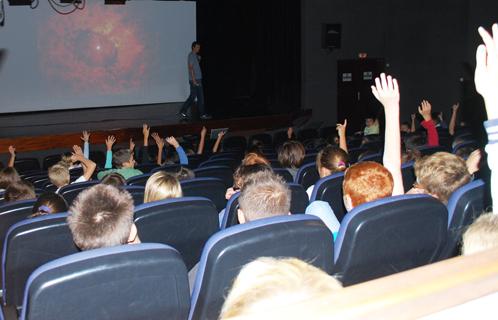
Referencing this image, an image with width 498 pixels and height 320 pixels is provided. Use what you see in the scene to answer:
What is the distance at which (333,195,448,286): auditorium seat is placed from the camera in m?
2.12

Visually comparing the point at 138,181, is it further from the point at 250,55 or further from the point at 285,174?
the point at 250,55

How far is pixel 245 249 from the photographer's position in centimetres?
188

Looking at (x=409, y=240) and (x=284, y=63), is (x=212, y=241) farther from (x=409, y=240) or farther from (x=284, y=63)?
(x=284, y=63)

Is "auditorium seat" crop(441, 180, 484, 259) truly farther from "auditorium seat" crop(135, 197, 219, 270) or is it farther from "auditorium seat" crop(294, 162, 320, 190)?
"auditorium seat" crop(294, 162, 320, 190)

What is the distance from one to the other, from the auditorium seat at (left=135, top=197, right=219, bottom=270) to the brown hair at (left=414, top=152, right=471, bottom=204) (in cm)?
111

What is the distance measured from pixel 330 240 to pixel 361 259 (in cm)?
18

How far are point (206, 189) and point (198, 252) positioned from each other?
880 mm

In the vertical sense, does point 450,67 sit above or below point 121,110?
above

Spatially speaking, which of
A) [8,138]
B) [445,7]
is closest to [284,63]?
[445,7]

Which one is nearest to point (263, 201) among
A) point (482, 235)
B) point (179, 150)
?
point (482, 235)

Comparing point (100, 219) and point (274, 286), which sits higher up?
point (274, 286)

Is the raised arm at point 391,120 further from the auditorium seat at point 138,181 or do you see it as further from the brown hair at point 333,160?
the auditorium seat at point 138,181

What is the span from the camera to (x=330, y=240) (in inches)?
82.6

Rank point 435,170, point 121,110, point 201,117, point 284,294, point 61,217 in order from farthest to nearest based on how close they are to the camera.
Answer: point 121,110, point 201,117, point 435,170, point 61,217, point 284,294
